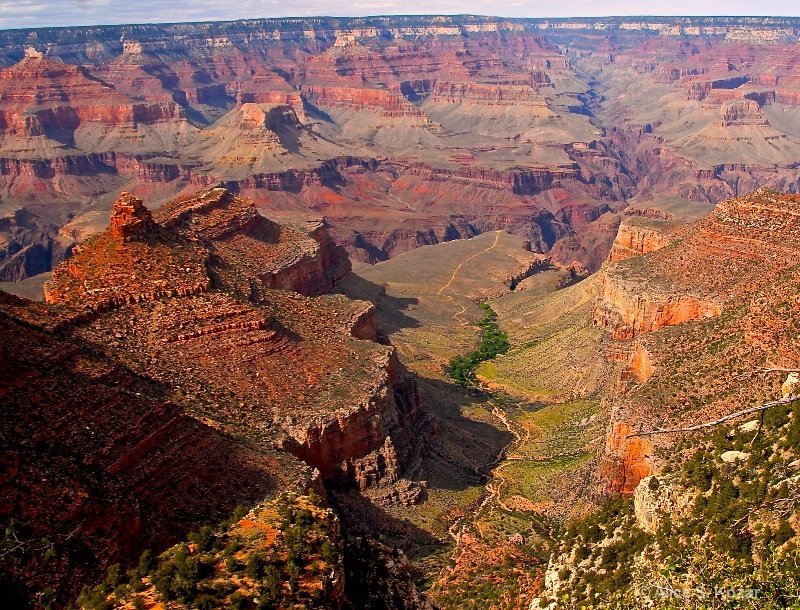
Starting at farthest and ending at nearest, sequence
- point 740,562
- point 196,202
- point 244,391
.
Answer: point 196,202, point 244,391, point 740,562

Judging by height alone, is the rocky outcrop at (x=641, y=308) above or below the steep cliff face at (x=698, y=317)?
below

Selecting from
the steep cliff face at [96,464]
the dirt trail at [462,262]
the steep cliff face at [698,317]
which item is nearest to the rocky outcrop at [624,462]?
the steep cliff face at [698,317]

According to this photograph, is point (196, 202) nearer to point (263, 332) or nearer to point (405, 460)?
point (263, 332)

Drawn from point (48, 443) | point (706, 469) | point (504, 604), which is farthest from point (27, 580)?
point (706, 469)

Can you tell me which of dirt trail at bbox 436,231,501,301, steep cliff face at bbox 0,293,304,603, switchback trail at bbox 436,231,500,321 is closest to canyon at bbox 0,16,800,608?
steep cliff face at bbox 0,293,304,603

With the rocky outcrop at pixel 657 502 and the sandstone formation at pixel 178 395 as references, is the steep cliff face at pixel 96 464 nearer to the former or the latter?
the sandstone formation at pixel 178 395

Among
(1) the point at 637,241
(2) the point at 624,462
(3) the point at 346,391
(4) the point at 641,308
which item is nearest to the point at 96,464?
(3) the point at 346,391

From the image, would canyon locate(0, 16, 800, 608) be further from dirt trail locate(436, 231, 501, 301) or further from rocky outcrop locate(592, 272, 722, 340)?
dirt trail locate(436, 231, 501, 301)

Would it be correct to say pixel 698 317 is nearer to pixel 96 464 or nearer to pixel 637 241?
pixel 637 241
